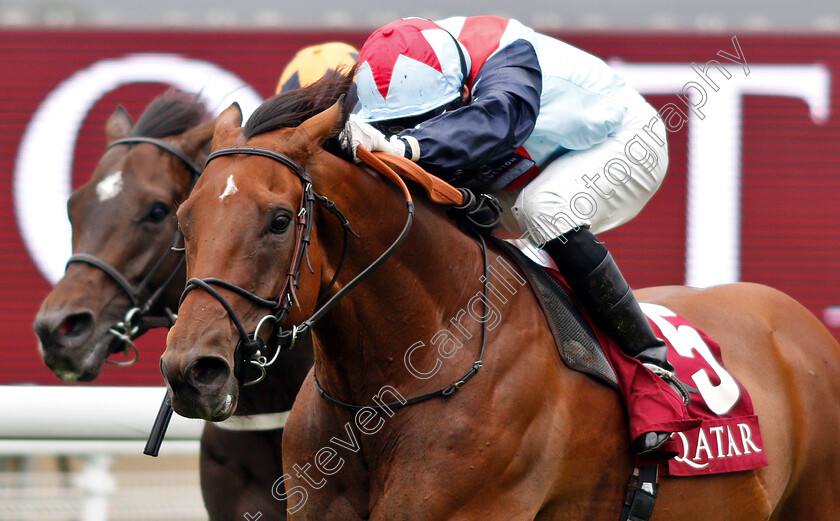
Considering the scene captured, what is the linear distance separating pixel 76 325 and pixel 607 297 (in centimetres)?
184

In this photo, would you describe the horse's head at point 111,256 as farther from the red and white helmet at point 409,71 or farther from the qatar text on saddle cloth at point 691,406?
the qatar text on saddle cloth at point 691,406

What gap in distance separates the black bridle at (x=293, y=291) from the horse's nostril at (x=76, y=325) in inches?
52.8

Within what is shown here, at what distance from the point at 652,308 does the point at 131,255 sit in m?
1.80

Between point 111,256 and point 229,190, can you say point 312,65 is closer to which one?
point 111,256

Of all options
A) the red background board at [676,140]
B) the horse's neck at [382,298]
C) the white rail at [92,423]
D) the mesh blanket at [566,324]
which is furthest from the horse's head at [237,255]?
the red background board at [676,140]

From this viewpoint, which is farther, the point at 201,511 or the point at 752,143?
the point at 752,143

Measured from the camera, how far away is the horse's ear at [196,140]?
3.54 m

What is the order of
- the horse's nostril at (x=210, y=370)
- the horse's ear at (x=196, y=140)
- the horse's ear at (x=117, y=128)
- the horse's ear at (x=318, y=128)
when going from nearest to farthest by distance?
the horse's nostril at (x=210, y=370) → the horse's ear at (x=318, y=128) → the horse's ear at (x=196, y=140) → the horse's ear at (x=117, y=128)

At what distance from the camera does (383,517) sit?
2.26m

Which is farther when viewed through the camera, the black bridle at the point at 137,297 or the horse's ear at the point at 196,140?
the horse's ear at the point at 196,140

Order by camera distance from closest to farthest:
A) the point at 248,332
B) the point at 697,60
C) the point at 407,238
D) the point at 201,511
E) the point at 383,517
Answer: the point at 248,332 → the point at 383,517 → the point at 407,238 → the point at 201,511 → the point at 697,60

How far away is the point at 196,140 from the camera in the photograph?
140 inches

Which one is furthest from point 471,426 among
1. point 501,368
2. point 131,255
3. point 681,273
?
point 681,273

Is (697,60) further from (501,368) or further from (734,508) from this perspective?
(501,368)
